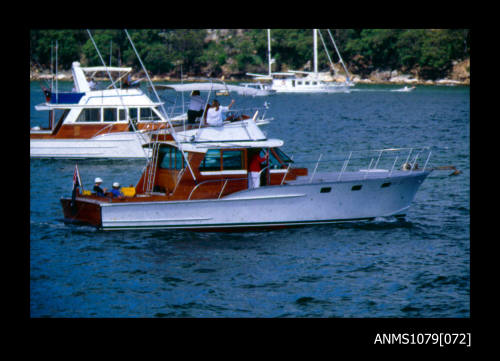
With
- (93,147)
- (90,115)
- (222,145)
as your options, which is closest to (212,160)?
A: (222,145)

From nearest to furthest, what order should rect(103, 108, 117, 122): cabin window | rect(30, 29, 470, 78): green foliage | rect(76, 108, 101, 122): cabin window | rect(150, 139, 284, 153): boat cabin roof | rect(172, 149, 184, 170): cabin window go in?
rect(150, 139, 284, 153): boat cabin roof
rect(172, 149, 184, 170): cabin window
rect(76, 108, 101, 122): cabin window
rect(103, 108, 117, 122): cabin window
rect(30, 29, 470, 78): green foliage

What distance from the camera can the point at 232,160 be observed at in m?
23.1

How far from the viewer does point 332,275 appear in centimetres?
1962

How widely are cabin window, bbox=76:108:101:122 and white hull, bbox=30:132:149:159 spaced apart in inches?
41.8

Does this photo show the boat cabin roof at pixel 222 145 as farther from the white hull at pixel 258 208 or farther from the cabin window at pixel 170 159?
the white hull at pixel 258 208

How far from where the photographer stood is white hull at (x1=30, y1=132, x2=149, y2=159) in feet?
127

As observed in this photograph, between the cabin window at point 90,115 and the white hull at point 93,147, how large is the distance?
1061 mm

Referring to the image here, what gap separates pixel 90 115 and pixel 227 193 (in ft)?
61.2

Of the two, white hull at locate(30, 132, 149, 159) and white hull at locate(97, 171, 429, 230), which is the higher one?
white hull at locate(30, 132, 149, 159)

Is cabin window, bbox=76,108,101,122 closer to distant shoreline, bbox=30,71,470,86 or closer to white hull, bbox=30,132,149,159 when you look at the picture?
white hull, bbox=30,132,149,159

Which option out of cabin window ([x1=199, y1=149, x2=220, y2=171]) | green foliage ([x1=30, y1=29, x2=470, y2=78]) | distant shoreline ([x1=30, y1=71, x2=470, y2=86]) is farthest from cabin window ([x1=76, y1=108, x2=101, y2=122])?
green foliage ([x1=30, y1=29, x2=470, y2=78])

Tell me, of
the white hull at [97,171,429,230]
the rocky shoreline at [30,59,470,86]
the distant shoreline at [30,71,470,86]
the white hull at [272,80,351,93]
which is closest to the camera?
the white hull at [97,171,429,230]
